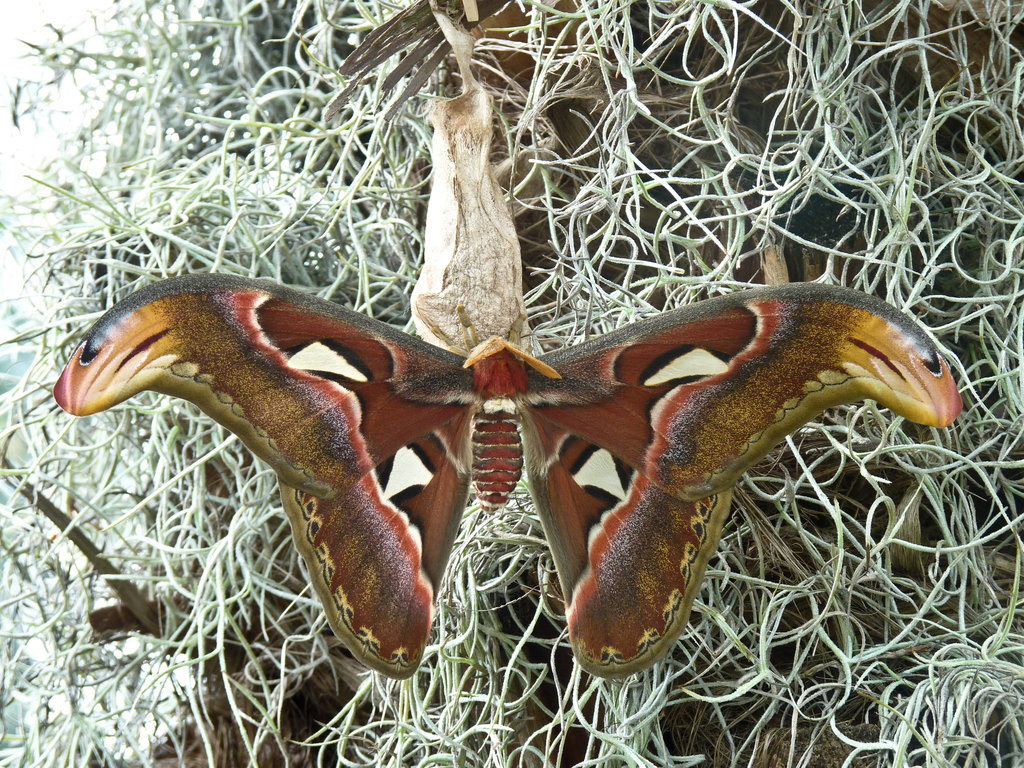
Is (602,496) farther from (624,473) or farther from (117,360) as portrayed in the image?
(117,360)

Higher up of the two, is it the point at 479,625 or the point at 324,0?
the point at 324,0

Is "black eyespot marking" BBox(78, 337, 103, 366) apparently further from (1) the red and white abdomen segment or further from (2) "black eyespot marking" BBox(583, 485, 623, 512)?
(2) "black eyespot marking" BBox(583, 485, 623, 512)

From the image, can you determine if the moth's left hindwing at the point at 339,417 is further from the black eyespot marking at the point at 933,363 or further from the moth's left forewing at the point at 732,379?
the black eyespot marking at the point at 933,363

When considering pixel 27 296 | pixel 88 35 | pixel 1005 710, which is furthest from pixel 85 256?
pixel 1005 710

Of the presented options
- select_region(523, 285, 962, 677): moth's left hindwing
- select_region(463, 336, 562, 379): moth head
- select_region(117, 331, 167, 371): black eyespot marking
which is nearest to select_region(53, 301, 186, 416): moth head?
select_region(117, 331, 167, 371): black eyespot marking

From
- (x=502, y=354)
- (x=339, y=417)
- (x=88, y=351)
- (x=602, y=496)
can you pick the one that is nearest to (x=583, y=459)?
(x=602, y=496)

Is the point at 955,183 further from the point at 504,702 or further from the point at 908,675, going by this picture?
the point at 504,702

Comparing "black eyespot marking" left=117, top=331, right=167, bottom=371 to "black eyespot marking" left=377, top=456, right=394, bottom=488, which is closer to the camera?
"black eyespot marking" left=117, top=331, right=167, bottom=371

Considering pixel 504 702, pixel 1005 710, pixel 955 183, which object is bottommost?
pixel 1005 710
